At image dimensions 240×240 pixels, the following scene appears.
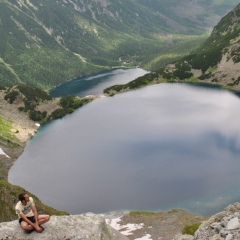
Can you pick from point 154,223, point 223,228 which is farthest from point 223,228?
point 154,223

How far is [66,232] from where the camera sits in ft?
79.2

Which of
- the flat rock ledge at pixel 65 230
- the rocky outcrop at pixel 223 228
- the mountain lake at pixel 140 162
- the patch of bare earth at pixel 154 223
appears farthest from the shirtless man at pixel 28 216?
the mountain lake at pixel 140 162

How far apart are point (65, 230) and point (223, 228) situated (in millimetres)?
12741

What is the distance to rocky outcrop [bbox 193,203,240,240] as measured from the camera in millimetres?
24609

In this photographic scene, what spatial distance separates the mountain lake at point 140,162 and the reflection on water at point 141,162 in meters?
0.30

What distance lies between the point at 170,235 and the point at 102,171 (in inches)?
2155

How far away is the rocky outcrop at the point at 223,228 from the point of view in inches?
969

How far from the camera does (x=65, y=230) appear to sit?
954 inches

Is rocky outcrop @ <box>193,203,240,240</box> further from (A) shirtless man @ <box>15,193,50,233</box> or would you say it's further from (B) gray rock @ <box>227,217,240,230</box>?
(A) shirtless man @ <box>15,193,50,233</box>

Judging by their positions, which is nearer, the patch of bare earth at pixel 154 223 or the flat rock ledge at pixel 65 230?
the flat rock ledge at pixel 65 230

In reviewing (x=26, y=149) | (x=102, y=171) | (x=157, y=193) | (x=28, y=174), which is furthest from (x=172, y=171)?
(x=26, y=149)

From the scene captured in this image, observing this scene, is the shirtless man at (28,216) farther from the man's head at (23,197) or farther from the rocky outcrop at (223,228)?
the rocky outcrop at (223,228)

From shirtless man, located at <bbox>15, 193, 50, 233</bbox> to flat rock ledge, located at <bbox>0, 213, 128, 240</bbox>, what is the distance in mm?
619

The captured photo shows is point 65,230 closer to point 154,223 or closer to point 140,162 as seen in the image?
point 154,223
